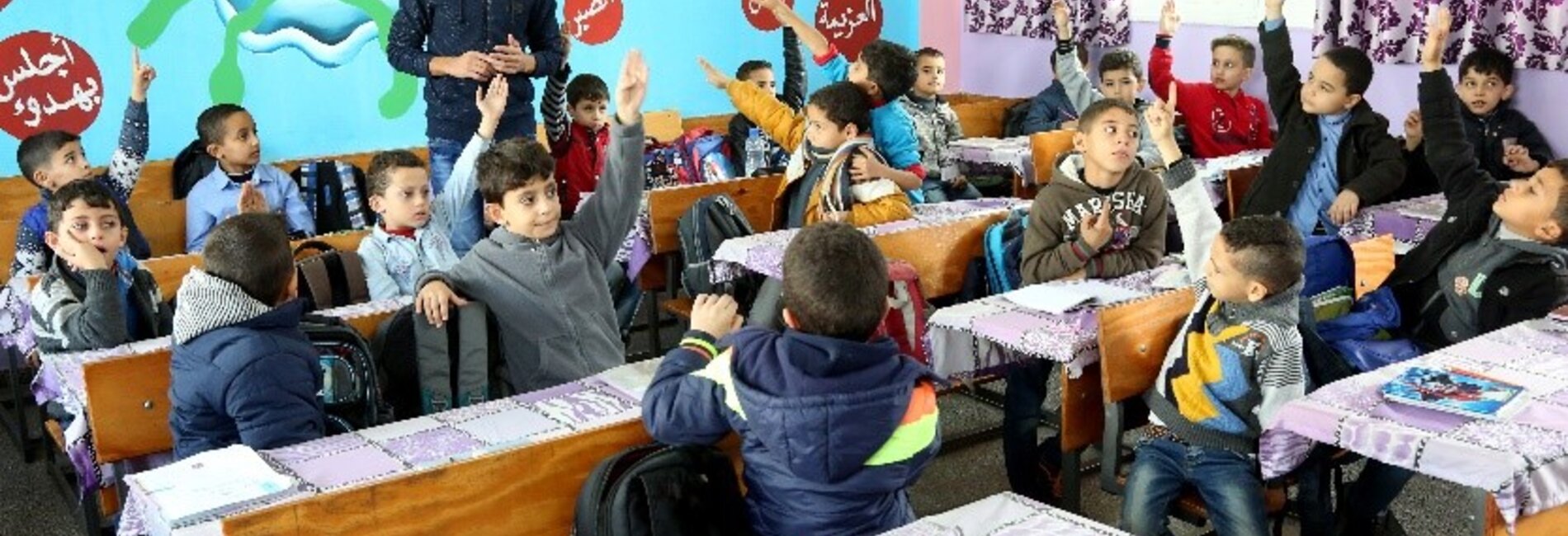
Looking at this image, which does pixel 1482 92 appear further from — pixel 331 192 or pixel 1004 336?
pixel 331 192

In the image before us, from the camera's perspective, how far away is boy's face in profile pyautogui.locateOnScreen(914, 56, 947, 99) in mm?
6480

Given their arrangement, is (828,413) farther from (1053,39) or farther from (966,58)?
(966,58)

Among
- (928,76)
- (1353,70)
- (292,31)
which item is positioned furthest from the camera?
(928,76)

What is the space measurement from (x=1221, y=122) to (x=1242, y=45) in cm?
35

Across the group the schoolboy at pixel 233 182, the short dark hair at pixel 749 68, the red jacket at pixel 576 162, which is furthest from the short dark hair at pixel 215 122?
the short dark hair at pixel 749 68

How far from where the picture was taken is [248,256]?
2.63 m

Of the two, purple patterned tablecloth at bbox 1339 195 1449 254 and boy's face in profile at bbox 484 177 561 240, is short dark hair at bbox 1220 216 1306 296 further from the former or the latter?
purple patterned tablecloth at bbox 1339 195 1449 254

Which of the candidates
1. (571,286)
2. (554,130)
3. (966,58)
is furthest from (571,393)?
(966,58)

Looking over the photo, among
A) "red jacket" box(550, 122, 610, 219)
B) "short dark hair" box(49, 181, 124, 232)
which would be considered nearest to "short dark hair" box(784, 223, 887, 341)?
"short dark hair" box(49, 181, 124, 232)

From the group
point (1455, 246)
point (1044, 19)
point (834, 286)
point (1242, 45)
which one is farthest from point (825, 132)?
point (1044, 19)

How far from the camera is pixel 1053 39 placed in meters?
7.88

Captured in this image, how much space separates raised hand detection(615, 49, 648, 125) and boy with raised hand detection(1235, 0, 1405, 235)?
2289 millimetres

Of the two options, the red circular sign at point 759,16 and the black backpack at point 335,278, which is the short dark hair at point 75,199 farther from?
the red circular sign at point 759,16

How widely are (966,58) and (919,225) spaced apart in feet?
15.5
